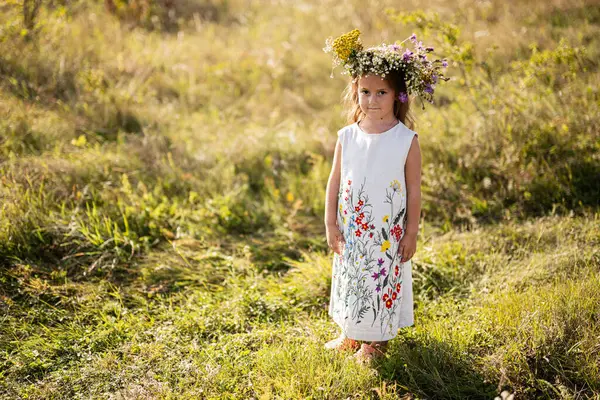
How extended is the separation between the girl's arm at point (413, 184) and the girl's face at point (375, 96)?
0.76ft

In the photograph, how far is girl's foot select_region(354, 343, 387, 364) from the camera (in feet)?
9.81

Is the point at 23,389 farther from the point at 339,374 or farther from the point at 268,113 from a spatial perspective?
the point at 268,113

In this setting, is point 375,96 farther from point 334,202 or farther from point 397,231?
point 397,231

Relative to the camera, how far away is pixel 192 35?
8.20 m

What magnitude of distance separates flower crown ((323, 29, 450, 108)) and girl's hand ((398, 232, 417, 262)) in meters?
0.74

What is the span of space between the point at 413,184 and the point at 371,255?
45 centimetres

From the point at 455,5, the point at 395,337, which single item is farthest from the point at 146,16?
the point at 395,337

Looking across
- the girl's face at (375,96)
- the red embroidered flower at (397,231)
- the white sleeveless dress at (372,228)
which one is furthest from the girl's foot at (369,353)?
the girl's face at (375,96)

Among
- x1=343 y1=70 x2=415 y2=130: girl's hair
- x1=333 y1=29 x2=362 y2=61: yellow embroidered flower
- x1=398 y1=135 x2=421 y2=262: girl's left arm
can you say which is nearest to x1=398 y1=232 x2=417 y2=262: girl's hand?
x1=398 y1=135 x2=421 y2=262: girl's left arm

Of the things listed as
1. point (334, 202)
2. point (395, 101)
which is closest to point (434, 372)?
point (334, 202)

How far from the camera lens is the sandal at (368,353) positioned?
2992 millimetres

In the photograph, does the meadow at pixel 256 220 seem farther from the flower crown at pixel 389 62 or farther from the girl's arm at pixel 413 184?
the flower crown at pixel 389 62

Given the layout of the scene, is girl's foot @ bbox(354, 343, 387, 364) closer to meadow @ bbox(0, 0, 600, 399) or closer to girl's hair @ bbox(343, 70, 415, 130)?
meadow @ bbox(0, 0, 600, 399)

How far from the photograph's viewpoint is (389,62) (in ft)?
9.09
